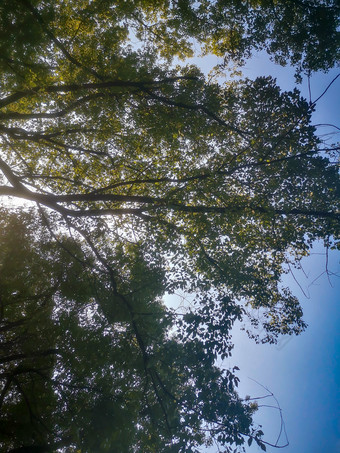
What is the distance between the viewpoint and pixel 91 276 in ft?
28.2

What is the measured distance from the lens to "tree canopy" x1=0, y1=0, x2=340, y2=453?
668 cm

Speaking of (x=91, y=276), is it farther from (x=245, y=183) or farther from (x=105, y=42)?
(x=105, y=42)

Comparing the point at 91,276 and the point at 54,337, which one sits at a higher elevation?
the point at 91,276

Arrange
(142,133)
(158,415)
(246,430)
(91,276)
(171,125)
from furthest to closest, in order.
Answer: (142,133) → (171,125) → (91,276) → (158,415) → (246,430)

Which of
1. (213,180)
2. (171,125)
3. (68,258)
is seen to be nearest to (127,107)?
(171,125)

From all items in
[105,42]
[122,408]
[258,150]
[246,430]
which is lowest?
[122,408]

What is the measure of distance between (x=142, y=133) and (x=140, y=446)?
35.3 feet

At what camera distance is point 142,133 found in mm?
9938

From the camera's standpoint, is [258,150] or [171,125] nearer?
[258,150]

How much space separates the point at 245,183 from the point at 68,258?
689cm

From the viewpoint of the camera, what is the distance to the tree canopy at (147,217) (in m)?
6.68

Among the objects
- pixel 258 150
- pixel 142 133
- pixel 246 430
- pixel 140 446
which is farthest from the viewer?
pixel 142 133

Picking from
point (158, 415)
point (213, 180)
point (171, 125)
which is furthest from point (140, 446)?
point (171, 125)

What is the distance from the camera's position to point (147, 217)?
27.7 feet
